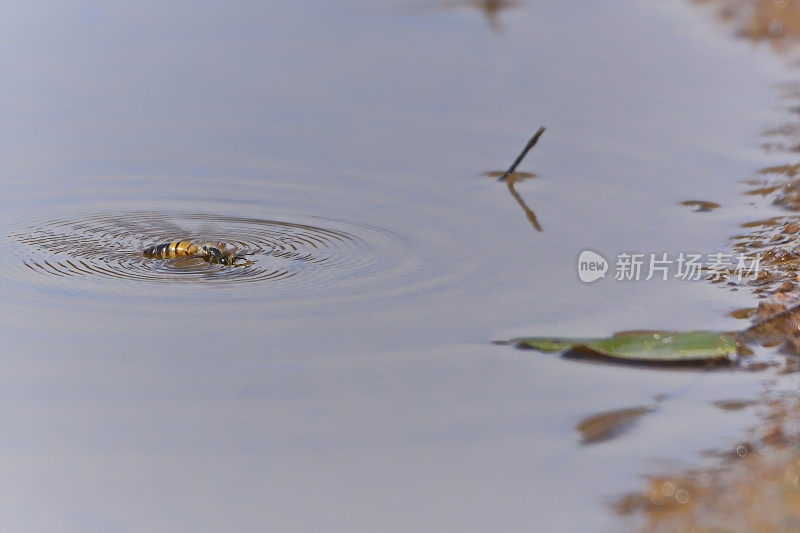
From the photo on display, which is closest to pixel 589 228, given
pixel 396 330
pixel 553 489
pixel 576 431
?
pixel 396 330

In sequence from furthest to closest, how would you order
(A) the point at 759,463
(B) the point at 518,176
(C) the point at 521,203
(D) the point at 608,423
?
(B) the point at 518,176 → (C) the point at 521,203 → (D) the point at 608,423 → (A) the point at 759,463

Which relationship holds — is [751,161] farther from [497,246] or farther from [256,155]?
[256,155]

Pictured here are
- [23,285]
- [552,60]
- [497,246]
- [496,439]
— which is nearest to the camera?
[496,439]

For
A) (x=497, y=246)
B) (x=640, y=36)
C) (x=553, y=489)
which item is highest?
(x=640, y=36)

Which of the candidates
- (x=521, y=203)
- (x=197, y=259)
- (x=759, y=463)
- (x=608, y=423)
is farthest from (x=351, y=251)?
(x=759, y=463)

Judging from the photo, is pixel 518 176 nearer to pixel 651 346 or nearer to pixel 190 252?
pixel 190 252

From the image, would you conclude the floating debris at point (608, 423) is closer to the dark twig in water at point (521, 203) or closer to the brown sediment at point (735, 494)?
the brown sediment at point (735, 494)

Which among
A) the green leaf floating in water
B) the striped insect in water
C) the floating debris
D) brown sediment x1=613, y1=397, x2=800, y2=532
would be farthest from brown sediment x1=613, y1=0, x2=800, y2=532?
the striped insect in water
